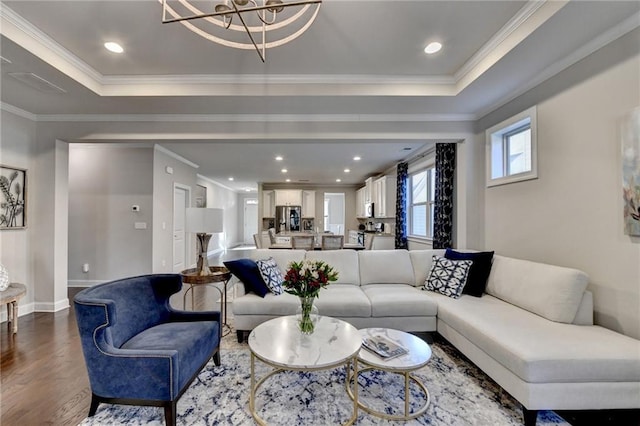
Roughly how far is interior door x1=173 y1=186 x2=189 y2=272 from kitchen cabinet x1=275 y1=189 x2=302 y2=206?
3.77 metres

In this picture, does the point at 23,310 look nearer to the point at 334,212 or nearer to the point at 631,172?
the point at 631,172

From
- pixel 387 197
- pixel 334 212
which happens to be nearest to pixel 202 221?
pixel 387 197

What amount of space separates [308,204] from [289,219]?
89 cm

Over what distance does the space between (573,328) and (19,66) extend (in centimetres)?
515

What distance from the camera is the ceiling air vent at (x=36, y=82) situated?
8.91 feet

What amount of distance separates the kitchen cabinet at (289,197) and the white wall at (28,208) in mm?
6830

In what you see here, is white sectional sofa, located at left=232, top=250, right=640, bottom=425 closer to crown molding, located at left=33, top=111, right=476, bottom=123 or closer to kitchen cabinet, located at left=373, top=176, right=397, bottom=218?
crown molding, located at left=33, top=111, right=476, bottom=123

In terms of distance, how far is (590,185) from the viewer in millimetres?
2264

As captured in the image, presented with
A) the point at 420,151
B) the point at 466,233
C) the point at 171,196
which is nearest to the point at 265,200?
the point at 171,196

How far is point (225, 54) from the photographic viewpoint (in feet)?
8.79

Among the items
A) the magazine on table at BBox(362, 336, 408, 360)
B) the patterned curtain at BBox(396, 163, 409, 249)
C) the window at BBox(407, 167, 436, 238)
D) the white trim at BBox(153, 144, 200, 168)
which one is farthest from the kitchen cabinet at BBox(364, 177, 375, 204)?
the magazine on table at BBox(362, 336, 408, 360)

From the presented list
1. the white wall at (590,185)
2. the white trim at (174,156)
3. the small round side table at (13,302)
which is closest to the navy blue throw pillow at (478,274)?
the white wall at (590,185)

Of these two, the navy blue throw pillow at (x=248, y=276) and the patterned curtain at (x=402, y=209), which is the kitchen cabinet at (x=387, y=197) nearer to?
the patterned curtain at (x=402, y=209)

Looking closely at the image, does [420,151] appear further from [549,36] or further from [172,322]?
[172,322]
